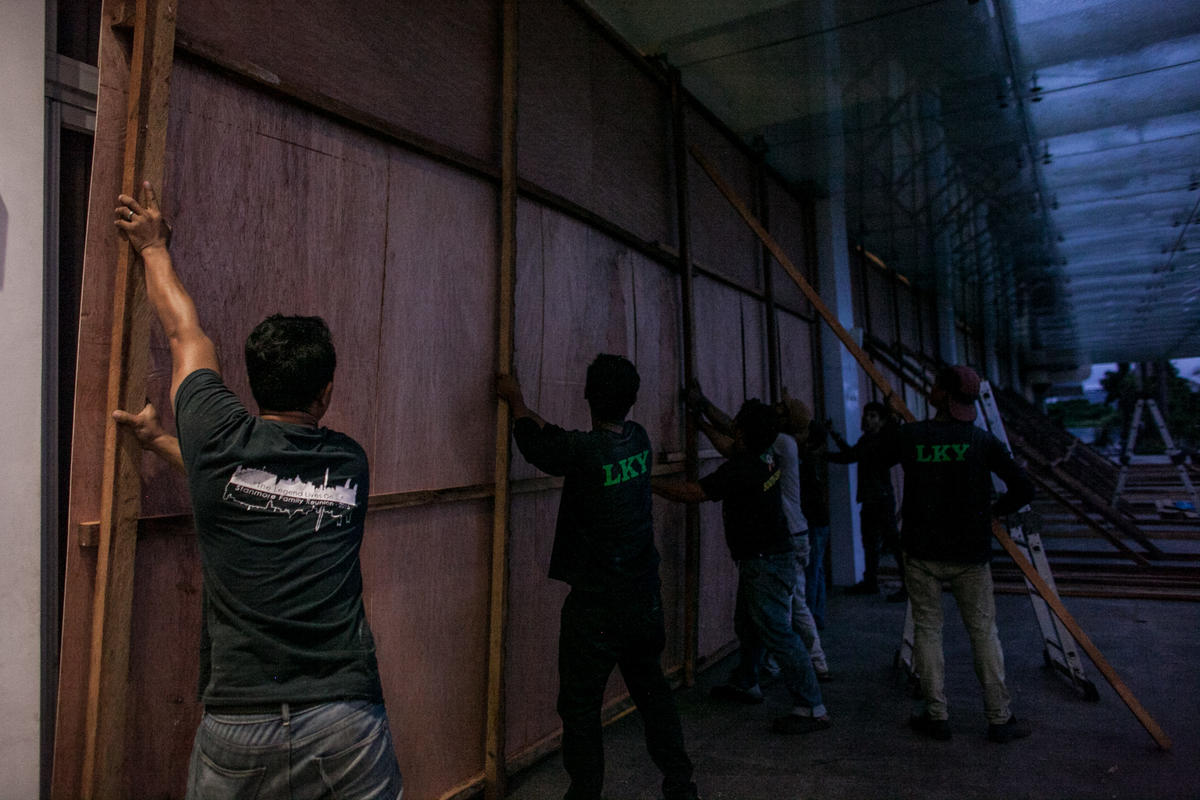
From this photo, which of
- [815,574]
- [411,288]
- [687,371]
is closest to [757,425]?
[687,371]

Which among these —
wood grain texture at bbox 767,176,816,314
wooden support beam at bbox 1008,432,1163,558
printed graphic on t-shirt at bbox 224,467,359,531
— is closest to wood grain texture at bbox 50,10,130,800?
printed graphic on t-shirt at bbox 224,467,359,531

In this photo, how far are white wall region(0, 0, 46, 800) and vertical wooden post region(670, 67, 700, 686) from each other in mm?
3430

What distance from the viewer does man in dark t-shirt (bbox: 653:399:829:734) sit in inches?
139

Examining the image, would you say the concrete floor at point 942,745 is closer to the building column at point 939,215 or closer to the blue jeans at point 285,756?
the blue jeans at point 285,756

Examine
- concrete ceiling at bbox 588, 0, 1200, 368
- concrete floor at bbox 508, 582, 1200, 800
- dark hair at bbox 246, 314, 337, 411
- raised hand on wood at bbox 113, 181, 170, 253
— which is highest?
concrete ceiling at bbox 588, 0, 1200, 368

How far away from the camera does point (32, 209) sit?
5.80 ft

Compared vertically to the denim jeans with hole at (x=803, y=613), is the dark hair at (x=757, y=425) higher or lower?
higher

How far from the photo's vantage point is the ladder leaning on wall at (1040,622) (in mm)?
4230

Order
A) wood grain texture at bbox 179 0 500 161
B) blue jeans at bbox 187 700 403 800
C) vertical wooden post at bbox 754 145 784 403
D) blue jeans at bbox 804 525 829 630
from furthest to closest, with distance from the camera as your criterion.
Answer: vertical wooden post at bbox 754 145 784 403, blue jeans at bbox 804 525 829 630, wood grain texture at bbox 179 0 500 161, blue jeans at bbox 187 700 403 800

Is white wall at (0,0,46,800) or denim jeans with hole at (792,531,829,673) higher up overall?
white wall at (0,0,46,800)

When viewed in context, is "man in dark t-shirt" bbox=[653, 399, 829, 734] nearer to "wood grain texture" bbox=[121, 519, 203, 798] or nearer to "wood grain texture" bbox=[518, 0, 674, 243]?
"wood grain texture" bbox=[518, 0, 674, 243]

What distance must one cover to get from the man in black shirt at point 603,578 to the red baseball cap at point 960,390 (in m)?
1.89

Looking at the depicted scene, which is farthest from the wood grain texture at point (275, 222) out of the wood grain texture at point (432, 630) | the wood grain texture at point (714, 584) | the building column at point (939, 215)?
the building column at point (939, 215)

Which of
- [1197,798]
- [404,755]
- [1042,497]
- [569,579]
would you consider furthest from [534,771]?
[1042,497]
